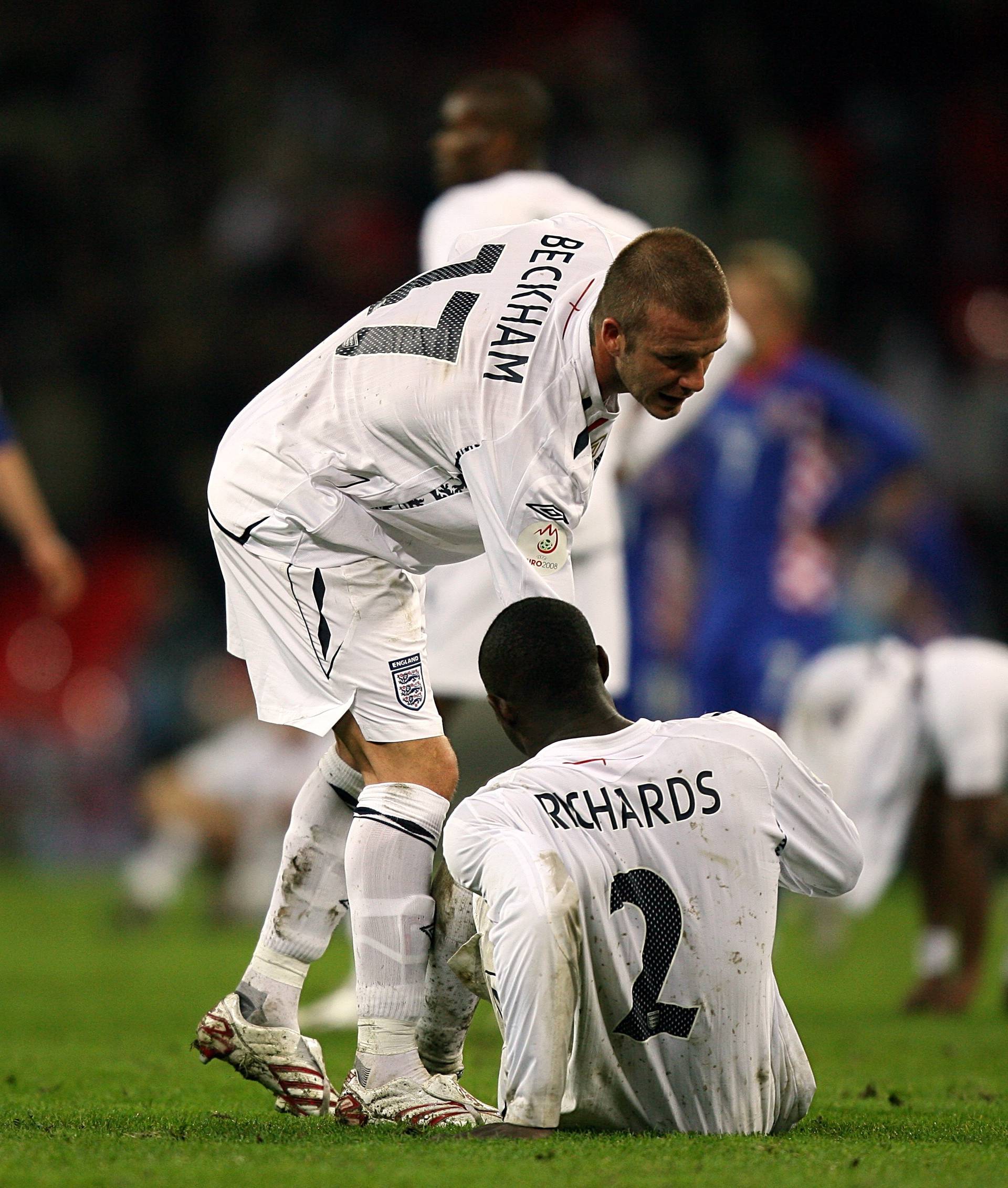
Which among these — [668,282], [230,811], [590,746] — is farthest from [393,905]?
[230,811]

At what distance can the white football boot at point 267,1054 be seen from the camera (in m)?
4.29

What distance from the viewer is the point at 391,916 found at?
4.07 metres

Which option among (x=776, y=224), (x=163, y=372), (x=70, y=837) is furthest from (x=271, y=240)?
(x=70, y=837)

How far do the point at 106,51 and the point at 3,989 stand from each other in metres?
10.6

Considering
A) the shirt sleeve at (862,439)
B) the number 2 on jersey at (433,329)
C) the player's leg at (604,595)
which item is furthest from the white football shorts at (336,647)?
the shirt sleeve at (862,439)

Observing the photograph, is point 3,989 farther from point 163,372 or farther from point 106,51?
point 106,51

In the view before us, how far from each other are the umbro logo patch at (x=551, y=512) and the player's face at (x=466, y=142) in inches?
101

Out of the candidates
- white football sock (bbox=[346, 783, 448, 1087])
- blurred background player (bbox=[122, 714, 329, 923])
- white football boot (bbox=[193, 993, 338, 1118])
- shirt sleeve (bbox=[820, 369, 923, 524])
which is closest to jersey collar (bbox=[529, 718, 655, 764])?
white football sock (bbox=[346, 783, 448, 1087])

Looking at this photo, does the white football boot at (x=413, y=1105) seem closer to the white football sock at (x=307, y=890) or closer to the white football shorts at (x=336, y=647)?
the white football sock at (x=307, y=890)

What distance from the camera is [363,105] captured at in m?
16.2

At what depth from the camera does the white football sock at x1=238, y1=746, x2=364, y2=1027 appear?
4.39m

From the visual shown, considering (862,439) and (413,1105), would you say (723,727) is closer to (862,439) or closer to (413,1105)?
(413,1105)

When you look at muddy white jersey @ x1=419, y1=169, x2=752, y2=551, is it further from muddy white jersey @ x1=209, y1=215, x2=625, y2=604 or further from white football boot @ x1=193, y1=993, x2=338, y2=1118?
white football boot @ x1=193, y1=993, x2=338, y2=1118

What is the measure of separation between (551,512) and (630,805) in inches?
24.3
